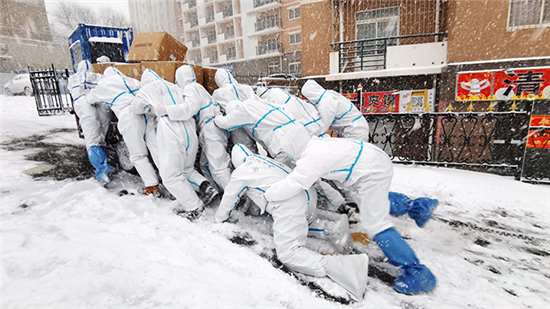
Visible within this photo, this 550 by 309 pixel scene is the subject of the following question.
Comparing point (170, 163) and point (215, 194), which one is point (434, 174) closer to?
point (215, 194)

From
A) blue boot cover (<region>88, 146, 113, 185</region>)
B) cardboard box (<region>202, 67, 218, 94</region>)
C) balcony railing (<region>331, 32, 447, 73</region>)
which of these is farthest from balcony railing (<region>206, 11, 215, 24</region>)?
blue boot cover (<region>88, 146, 113, 185</region>)

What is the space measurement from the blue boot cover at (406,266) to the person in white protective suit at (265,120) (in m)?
1.58

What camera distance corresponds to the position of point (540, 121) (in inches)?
159

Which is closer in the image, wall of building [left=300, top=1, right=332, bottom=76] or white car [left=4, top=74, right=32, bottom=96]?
wall of building [left=300, top=1, right=332, bottom=76]

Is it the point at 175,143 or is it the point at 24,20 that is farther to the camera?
the point at 24,20

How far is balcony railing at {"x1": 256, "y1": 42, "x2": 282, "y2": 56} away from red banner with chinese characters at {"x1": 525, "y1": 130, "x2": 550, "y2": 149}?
1880 centimetres

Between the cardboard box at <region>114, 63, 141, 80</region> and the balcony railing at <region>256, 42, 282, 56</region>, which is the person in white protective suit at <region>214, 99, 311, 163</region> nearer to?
the cardboard box at <region>114, 63, 141, 80</region>

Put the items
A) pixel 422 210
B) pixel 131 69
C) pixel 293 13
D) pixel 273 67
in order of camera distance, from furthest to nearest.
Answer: pixel 273 67 < pixel 293 13 < pixel 131 69 < pixel 422 210

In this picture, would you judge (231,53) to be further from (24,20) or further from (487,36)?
(487,36)

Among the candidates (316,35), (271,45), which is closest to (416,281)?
(316,35)

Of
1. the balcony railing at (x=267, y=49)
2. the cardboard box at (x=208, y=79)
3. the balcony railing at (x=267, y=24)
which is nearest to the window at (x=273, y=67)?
the balcony railing at (x=267, y=49)

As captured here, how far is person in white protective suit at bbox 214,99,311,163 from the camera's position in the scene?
332 cm

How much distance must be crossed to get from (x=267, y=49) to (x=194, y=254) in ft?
69.3

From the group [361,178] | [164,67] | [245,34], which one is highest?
[245,34]
